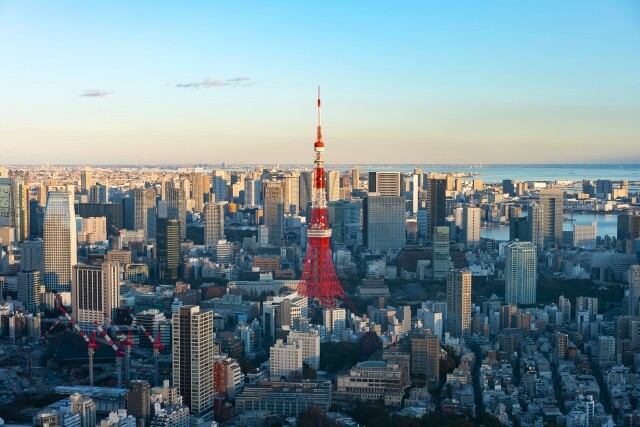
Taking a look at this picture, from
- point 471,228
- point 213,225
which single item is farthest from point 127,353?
point 471,228

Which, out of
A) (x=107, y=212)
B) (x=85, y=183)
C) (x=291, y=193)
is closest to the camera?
(x=107, y=212)

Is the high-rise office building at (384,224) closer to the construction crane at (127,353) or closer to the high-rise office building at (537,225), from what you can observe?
the high-rise office building at (537,225)

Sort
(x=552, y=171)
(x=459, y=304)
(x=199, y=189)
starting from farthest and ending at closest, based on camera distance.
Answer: (x=552, y=171) → (x=199, y=189) → (x=459, y=304)

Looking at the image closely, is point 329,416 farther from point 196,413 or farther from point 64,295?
point 64,295

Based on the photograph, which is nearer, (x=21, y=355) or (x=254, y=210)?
(x=21, y=355)

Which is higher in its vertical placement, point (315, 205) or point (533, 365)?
point (315, 205)

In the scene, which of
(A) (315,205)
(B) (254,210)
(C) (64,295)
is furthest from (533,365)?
(B) (254,210)

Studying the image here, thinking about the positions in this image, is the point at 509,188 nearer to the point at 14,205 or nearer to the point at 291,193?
the point at 291,193
